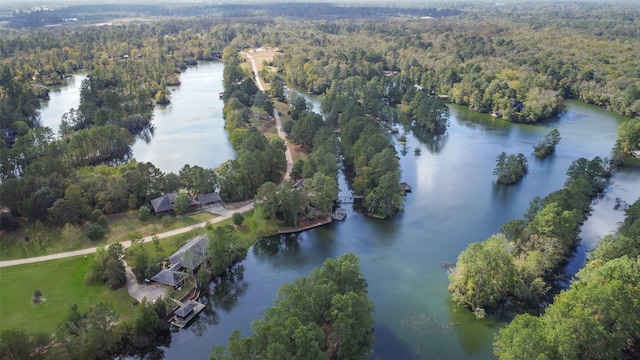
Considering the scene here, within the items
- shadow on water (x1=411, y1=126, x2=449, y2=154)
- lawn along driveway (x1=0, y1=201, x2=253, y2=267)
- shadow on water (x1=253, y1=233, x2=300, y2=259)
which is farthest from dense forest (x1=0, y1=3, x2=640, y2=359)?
lawn along driveway (x1=0, y1=201, x2=253, y2=267)

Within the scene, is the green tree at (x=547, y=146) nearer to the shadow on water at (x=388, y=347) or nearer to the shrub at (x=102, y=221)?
the shadow on water at (x=388, y=347)

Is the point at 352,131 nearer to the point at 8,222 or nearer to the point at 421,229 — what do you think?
the point at 421,229

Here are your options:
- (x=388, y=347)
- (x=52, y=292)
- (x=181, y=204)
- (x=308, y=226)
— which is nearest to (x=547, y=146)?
(x=308, y=226)

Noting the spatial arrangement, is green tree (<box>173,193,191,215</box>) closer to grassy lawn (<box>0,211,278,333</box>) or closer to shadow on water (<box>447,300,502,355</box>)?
grassy lawn (<box>0,211,278,333</box>)

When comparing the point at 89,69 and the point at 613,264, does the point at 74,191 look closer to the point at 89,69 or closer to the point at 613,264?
the point at 613,264

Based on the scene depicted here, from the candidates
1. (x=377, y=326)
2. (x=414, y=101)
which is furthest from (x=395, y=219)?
(x=414, y=101)

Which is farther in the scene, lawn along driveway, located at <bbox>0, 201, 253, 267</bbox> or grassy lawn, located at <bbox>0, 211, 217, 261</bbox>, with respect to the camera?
grassy lawn, located at <bbox>0, 211, 217, 261</bbox>
